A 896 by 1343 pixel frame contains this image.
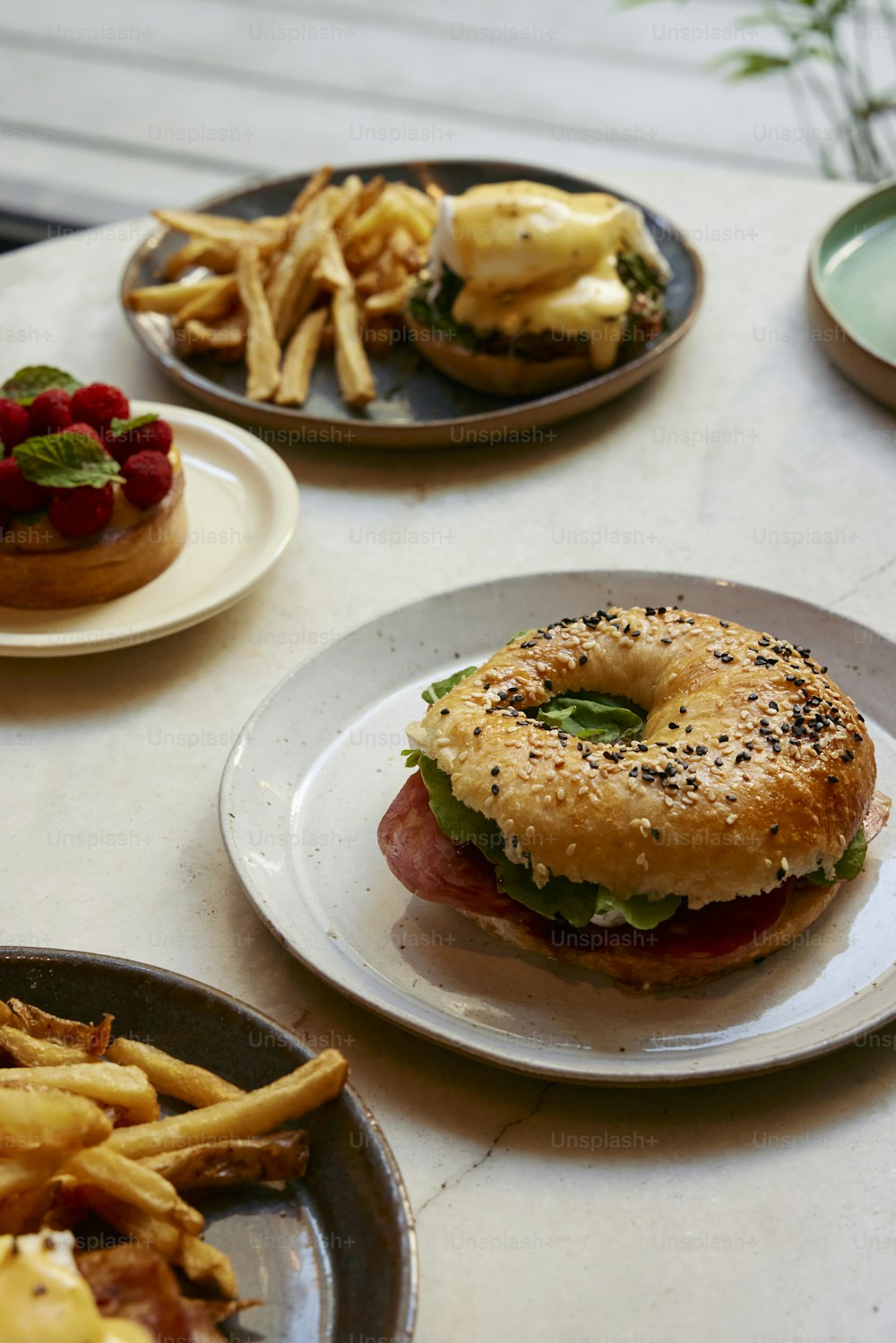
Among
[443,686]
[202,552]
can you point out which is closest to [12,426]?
[202,552]

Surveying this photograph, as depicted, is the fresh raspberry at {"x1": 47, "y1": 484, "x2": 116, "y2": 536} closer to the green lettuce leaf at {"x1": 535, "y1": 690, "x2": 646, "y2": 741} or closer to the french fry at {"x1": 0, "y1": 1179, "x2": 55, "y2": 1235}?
the green lettuce leaf at {"x1": 535, "y1": 690, "x2": 646, "y2": 741}

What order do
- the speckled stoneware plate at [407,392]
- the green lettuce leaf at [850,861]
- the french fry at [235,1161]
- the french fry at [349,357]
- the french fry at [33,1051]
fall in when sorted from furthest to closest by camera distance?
1. the french fry at [349,357]
2. the speckled stoneware plate at [407,392]
3. the green lettuce leaf at [850,861]
4. the french fry at [33,1051]
5. the french fry at [235,1161]

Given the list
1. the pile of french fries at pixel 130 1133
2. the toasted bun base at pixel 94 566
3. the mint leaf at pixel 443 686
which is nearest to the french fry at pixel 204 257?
the toasted bun base at pixel 94 566

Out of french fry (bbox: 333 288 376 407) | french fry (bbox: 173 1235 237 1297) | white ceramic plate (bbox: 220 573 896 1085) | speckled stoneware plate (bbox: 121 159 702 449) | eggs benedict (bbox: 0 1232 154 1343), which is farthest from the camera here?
french fry (bbox: 333 288 376 407)

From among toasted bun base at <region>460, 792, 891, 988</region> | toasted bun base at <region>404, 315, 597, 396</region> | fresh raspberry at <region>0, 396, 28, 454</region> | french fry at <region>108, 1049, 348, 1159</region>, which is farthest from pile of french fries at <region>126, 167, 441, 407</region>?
french fry at <region>108, 1049, 348, 1159</region>

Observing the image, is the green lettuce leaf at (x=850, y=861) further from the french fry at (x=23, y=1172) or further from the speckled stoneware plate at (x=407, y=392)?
the speckled stoneware plate at (x=407, y=392)

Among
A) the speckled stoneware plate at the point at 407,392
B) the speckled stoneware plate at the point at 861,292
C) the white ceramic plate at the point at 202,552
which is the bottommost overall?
the white ceramic plate at the point at 202,552
